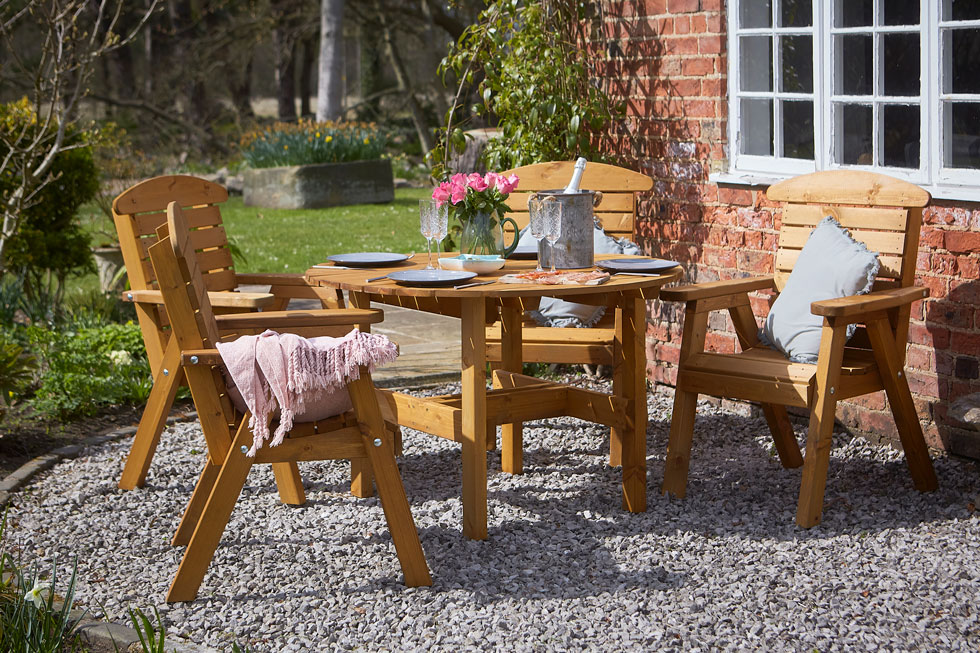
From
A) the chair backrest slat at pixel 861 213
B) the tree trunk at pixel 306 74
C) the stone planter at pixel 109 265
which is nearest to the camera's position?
the chair backrest slat at pixel 861 213

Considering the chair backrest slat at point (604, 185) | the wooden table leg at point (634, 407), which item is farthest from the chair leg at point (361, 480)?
the chair backrest slat at point (604, 185)

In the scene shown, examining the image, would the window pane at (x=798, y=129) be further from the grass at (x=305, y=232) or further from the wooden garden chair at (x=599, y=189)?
the grass at (x=305, y=232)

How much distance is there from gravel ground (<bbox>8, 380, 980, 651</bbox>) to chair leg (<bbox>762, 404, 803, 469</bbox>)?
5 cm

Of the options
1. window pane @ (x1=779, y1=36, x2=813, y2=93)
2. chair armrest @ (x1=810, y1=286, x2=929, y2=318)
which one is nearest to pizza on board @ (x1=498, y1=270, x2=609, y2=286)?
chair armrest @ (x1=810, y1=286, x2=929, y2=318)

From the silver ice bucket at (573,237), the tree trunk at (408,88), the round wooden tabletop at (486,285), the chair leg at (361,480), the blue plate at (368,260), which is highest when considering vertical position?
the tree trunk at (408,88)

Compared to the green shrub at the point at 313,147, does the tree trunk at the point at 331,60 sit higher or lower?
higher

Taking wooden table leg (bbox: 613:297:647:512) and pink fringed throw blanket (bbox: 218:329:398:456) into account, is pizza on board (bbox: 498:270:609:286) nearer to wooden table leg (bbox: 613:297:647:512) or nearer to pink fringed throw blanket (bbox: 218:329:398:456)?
wooden table leg (bbox: 613:297:647:512)

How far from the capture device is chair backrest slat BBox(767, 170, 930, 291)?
12.2ft

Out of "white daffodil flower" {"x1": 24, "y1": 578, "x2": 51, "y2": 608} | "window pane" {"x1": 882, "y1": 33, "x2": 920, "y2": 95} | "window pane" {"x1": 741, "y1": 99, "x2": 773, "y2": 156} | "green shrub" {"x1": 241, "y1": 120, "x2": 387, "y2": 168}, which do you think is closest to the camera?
"white daffodil flower" {"x1": 24, "y1": 578, "x2": 51, "y2": 608}

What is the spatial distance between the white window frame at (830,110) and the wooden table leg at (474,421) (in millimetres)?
1774

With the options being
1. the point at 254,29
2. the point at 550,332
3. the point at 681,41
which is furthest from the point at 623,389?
the point at 254,29

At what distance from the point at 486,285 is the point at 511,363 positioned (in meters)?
0.86

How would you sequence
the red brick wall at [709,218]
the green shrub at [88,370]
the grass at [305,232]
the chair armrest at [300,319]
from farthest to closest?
the grass at [305,232] < the green shrub at [88,370] < the red brick wall at [709,218] < the chair armrest at [300,319]

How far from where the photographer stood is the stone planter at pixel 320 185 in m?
13.2
